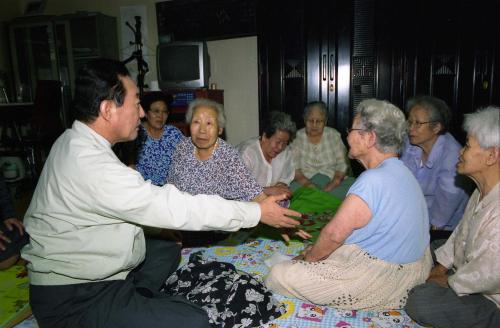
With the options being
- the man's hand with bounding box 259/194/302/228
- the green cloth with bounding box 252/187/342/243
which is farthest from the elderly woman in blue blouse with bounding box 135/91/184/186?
the man's hand with bounding box 259/194/302/228

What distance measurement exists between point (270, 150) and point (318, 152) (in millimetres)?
784

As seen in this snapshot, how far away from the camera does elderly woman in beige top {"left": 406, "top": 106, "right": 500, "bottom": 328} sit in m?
1.49

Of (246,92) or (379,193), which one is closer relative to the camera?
(379,193)

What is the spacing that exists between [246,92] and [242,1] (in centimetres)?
126

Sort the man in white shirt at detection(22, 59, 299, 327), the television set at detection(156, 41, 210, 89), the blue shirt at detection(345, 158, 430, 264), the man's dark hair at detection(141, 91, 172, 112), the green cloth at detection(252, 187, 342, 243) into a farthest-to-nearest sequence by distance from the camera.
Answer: the television set at detection(156, 41, 210, 89), the man's dark hair at detection(141, 91, 172, 112), the green cloth at detection(252, 187, 342, 243), the blue shirt at detection(345, 158, 430, 264), the man in white shirt at detection(22, 59, 299, 327)

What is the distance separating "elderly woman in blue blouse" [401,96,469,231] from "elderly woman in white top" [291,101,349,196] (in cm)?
105

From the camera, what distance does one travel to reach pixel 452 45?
4.04m

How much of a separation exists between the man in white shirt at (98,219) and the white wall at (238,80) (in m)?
3.91

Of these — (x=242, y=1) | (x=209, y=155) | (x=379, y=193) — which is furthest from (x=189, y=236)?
(x=242, y=1)

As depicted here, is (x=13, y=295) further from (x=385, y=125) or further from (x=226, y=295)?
(x=385, y=125)

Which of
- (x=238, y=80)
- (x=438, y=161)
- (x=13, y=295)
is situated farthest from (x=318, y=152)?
(x=13, y=295)

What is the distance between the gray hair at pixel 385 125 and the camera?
174 cm

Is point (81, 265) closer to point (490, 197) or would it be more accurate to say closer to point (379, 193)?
point (379, 193)

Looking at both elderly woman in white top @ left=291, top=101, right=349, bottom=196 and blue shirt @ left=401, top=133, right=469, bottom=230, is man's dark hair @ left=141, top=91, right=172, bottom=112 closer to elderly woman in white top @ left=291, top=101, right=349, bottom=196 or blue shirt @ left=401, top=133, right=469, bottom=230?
elderly woman in white top @ left=291, top=101, right=349, bottom=196
